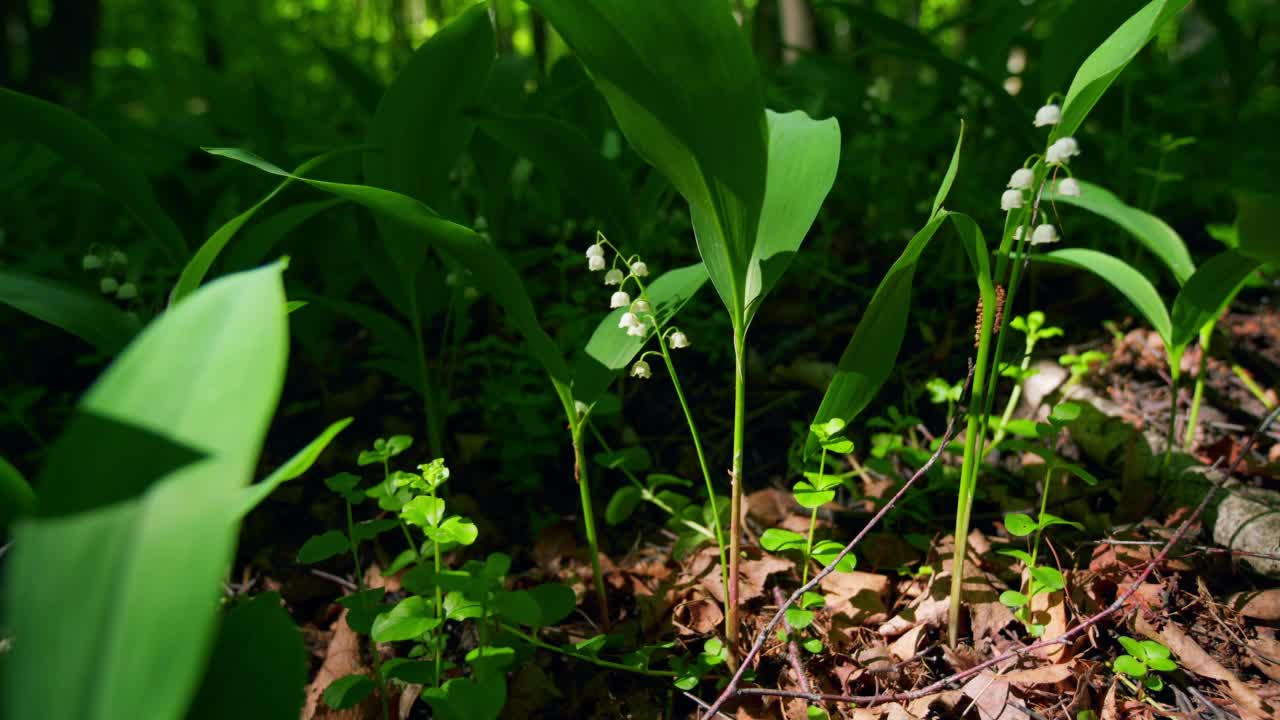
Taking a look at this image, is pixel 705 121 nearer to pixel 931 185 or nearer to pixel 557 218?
pixel 557 218

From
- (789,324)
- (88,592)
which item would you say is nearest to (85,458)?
(88,592)

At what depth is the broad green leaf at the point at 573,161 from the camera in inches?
63.2

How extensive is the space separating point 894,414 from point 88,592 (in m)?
1.38

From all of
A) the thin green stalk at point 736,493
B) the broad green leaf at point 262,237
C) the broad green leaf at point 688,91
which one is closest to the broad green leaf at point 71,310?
the broad green leaf at point 262,237

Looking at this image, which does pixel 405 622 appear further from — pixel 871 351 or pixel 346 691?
pixel 871 351

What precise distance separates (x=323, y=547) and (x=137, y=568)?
28.0 inches

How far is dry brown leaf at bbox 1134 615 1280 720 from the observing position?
1.14 m

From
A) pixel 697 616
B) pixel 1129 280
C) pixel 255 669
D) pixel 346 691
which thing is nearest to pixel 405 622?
pixel 346 691

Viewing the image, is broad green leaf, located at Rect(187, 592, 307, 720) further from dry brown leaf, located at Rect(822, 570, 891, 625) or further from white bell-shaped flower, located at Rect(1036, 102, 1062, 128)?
white bell-shaped flower, located at Rect(1036, 102, 1062, 128)

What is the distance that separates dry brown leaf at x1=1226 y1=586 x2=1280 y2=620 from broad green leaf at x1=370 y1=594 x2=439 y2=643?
131cm

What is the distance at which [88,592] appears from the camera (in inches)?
21.1

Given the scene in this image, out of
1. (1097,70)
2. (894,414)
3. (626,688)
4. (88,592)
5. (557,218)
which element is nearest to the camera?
(88,592)

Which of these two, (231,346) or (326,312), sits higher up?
(231,346)

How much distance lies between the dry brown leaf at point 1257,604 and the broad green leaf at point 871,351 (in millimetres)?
727
